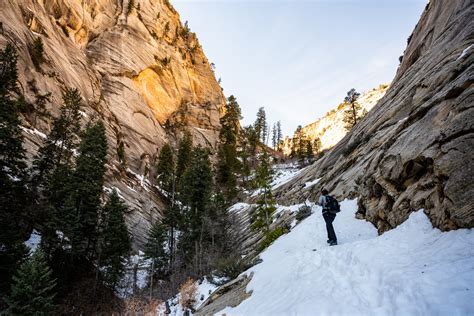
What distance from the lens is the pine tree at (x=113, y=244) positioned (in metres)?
25.1

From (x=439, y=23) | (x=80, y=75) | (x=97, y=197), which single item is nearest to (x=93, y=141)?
(x=97, y=197)

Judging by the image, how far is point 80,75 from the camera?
43.7 metres

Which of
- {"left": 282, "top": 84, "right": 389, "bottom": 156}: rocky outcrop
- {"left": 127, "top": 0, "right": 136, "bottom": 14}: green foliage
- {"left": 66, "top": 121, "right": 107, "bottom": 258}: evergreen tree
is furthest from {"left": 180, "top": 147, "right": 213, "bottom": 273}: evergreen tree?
{"left": 282, "top": 84, "right": 389, "bottom": 156}: rocky outcrop

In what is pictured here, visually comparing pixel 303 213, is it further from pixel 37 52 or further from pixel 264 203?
pixel 37 52

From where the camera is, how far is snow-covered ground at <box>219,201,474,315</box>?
4.71m

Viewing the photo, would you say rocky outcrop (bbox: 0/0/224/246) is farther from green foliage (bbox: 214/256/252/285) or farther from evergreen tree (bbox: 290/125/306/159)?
evergreen tree (bbox: 290/125/306/159)

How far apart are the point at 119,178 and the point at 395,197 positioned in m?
35.2

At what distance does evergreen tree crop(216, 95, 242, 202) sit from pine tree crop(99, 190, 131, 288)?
20.8m

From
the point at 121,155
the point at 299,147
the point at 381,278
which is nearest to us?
the point at 381,278

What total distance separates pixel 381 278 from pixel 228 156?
159ft

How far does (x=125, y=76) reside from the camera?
53.6m

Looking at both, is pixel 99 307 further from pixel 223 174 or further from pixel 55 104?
pixel 223 174

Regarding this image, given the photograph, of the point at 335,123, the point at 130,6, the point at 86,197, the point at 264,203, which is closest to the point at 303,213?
the point at 264,203

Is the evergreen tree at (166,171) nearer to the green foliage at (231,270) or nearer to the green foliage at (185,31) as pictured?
the green foliage at (231,270)
